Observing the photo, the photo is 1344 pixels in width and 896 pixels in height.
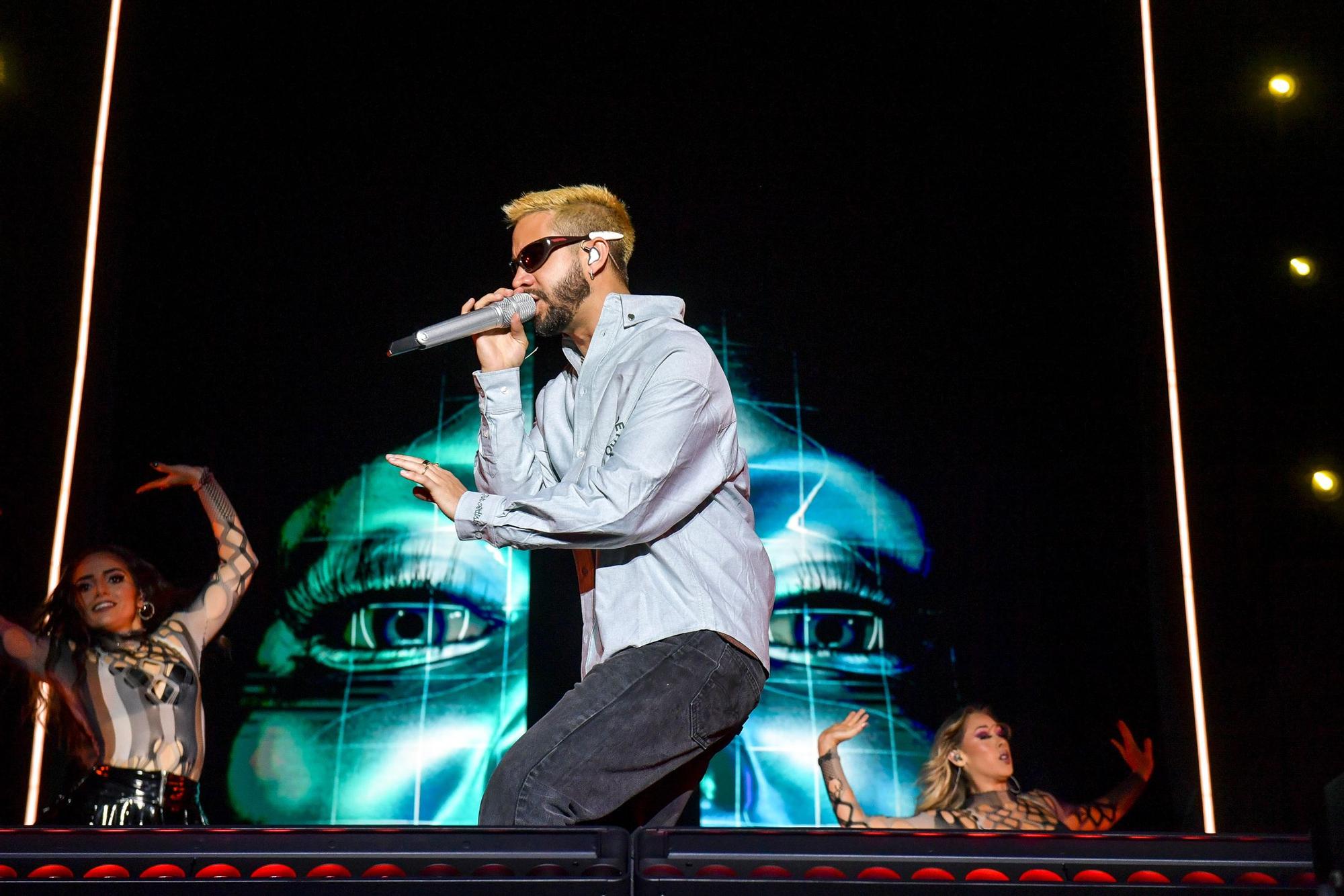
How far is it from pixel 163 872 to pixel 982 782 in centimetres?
292

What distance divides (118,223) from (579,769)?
302 centimetres

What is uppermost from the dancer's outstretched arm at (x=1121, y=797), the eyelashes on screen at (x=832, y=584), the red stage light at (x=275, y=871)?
the eyelashes on screen at (x=832, y=584)

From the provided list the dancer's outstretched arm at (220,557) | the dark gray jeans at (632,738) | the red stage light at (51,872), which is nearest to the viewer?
the red stage light at (51,872)

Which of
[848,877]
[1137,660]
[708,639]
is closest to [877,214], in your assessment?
[1137,660]

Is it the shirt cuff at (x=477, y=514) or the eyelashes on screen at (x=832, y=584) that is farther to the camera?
the eyelashes on screen at (x=832, y=584)

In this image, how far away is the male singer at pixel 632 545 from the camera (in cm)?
142

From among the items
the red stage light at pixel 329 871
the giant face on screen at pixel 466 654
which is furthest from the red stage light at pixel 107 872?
the giant face on screen at pixel 466 654

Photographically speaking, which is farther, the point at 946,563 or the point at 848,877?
the point at 946,563

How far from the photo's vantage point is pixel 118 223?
378cm

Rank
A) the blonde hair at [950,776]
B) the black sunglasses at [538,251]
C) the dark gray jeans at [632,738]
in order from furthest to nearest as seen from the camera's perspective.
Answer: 1. the blonde hair at [950,776]
2. the black sunglasses at [538,251]
3. the dark gray jeans at [632,738]

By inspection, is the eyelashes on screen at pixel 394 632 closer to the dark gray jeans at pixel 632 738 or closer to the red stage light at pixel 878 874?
the dark gray jeans at pixel 632 738

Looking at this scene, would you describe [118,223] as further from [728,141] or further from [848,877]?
[848,877]

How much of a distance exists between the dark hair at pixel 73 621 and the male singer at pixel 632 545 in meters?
1.84

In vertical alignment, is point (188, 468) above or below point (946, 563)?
above
